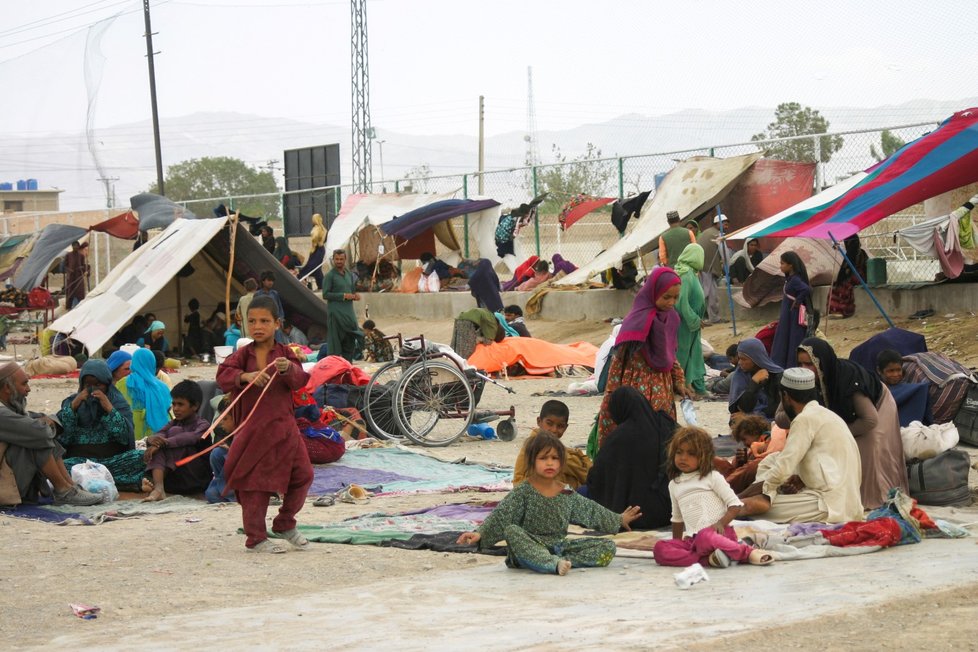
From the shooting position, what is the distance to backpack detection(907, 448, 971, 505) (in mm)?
6973

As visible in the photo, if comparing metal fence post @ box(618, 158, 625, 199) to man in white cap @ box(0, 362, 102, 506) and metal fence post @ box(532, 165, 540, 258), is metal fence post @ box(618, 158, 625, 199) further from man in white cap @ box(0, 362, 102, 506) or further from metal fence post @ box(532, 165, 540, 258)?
man in white cap @ box(0, 362, 102, 506)

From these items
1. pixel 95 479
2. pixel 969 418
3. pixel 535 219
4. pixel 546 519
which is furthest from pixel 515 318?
pixel 546 519

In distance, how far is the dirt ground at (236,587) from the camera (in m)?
4.25

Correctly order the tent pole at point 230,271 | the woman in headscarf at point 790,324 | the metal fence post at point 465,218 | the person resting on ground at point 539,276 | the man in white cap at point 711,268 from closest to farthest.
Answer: the woman in headscarf at point 790,324 < the man in white cap at point 711,268 < the tent pole at point 230,271 < the person resting on ground at point 539,276 < the metal fence post at point 465,218

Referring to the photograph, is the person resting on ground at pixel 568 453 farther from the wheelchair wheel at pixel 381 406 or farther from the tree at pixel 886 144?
the tree at pixel 886 144

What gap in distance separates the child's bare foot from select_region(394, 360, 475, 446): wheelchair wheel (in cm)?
232

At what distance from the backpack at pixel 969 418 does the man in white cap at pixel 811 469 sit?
2.54 m

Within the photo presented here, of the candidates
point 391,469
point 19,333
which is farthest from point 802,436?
point 19,333

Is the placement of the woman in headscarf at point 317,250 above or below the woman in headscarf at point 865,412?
above

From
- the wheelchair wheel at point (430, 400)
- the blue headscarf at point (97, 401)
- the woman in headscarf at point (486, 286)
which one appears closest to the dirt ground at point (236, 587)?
the blue headscarf at point (97, 401)

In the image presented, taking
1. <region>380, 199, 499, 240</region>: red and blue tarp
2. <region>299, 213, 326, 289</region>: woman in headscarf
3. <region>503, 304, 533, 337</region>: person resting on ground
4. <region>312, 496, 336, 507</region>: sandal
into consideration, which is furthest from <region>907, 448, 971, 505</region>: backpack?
<region>299, 213, 326, 289</region>: woman in headscarf

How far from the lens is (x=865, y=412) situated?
6.81m

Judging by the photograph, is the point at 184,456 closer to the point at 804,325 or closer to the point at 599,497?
the point at 599,497

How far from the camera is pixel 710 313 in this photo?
55.5ft
